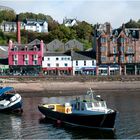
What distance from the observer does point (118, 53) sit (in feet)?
404

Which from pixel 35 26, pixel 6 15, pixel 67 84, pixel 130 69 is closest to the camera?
pixel 67 84

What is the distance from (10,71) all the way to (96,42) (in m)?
24.5

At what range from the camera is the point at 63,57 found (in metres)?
119

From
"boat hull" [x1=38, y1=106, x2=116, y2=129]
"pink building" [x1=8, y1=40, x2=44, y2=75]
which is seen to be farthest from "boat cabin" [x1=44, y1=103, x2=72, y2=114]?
"pink building" [x1=8, y1=40, x2=44, y2=75]

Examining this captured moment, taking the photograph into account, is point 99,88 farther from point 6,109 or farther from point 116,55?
point 6,109

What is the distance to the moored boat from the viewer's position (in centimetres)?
4681

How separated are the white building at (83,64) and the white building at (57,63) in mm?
1366

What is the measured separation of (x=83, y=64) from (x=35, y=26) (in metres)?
77.5

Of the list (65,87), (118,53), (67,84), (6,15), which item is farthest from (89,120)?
(6,15)

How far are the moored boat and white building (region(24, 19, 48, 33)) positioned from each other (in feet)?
451

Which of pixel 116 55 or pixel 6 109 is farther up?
pixel 116 55

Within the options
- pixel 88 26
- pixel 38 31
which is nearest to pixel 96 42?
pixel 88 26

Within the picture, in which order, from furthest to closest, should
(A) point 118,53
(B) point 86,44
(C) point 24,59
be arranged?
(B) point 86,44, (A) point 118,53, (C) point 24,59

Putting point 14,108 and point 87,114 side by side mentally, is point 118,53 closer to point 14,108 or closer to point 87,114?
point 14,108
